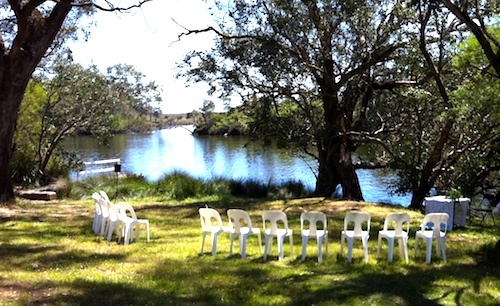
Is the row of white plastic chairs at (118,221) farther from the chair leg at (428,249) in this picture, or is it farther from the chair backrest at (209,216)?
the chair leg at (428,249)

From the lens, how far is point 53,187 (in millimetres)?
16469

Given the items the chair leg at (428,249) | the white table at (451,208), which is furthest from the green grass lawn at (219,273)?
the white table at (451,208)

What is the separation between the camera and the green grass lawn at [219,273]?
548 cm

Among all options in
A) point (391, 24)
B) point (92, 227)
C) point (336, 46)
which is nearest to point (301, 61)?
point (336, 46)

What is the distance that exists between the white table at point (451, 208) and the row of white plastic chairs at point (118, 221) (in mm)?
5429

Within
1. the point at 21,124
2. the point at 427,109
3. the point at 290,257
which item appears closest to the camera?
the point at 290,257

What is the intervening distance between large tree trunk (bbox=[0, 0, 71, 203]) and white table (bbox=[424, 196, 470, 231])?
8.94 m

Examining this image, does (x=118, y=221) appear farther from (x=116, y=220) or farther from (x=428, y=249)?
(x=428, y=249)

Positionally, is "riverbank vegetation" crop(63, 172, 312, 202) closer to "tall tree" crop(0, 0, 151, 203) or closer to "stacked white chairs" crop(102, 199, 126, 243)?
"tall tree" crop(0, 0, 151, 203)

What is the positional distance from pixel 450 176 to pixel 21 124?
14.6 metres

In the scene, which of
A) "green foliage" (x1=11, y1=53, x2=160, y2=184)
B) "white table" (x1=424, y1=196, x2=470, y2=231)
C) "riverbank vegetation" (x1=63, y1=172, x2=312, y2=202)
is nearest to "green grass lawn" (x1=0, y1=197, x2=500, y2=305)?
"white table" (x1=424, y1=196, x2=470, y2=231)

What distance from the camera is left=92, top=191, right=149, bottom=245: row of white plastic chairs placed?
8.46 metres

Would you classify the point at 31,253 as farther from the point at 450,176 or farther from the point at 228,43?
the point at 450,176

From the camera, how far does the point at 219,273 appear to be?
6523 mm
